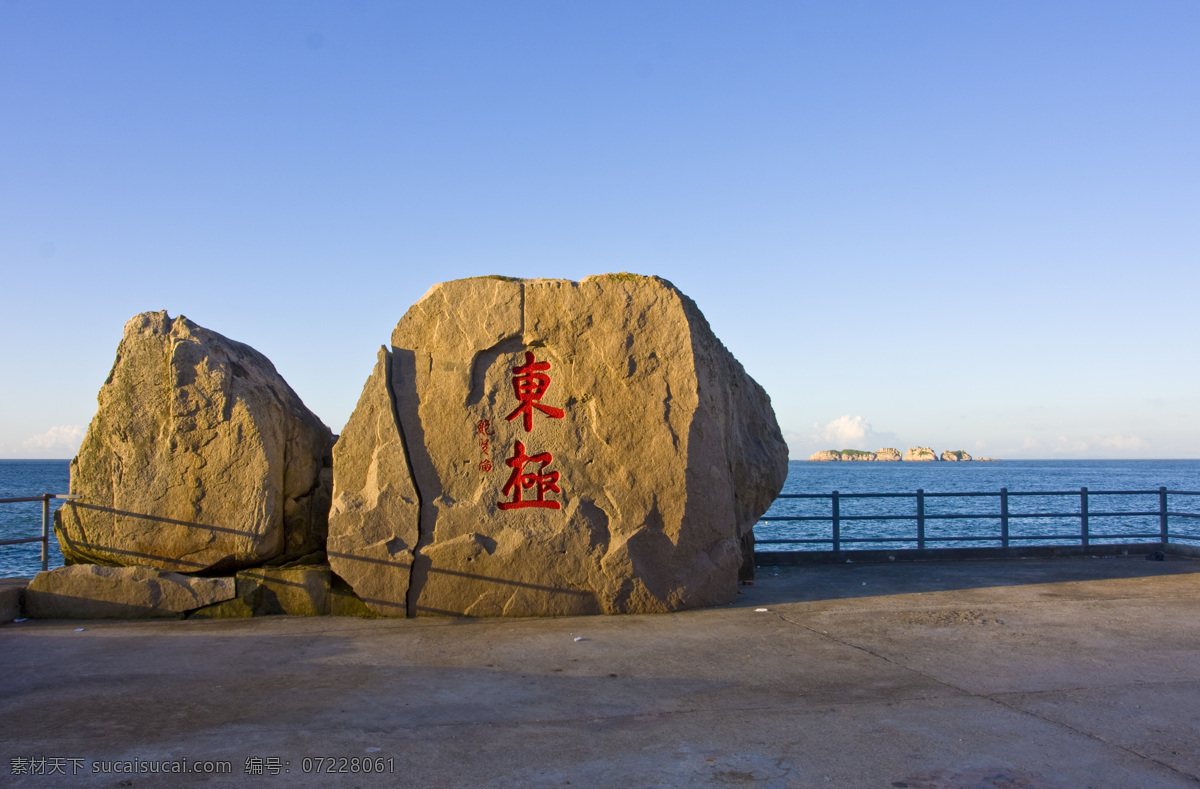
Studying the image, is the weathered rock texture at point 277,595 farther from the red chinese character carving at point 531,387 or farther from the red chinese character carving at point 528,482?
the red chinese character carving at point 531,387

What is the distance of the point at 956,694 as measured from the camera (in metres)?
4.39

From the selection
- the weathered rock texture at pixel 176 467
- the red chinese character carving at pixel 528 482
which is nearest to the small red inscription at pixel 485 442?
the red chinese character carving at pixel 528 482

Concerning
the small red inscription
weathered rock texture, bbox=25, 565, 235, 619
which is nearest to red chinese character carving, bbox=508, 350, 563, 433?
the small red inscription

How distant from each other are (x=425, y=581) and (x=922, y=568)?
565cm

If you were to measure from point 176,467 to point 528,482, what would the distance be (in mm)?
2862

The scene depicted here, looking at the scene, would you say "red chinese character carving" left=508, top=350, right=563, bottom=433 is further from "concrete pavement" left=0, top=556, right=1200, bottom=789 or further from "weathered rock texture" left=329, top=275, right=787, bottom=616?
"concrete pavement" left=0, top=556, right=1200, bottom=789

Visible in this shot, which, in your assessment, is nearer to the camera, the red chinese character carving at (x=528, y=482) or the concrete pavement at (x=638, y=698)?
the concrete pavement at (x=638, y=698)

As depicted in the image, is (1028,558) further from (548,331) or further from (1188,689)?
(548,331)

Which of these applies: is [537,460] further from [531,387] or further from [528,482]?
[531,387]

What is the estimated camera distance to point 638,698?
173 inches

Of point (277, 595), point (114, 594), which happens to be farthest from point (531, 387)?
point (114, 594)

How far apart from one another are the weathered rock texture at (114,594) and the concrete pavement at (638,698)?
22 cm

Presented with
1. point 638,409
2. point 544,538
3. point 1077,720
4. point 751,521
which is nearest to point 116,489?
point 544,538

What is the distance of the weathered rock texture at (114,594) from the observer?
6.62 meters
